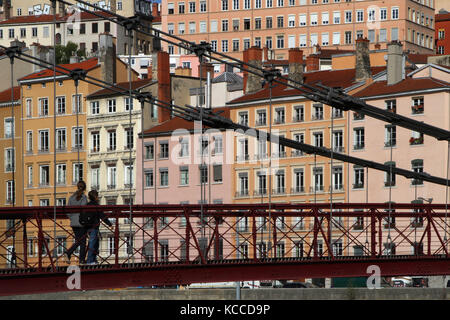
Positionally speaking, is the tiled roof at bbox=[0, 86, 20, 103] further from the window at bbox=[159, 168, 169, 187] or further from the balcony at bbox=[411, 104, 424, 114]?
the balcony at bbox=[411, 104, 424, 114]

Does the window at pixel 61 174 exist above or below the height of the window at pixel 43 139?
below

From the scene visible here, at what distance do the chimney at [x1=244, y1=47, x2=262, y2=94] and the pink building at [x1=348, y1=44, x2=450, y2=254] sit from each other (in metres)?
9.95

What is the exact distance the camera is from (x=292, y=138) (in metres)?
107

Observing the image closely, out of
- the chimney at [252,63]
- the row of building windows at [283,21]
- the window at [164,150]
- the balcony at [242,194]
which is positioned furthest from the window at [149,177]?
the row of building windows at [283,21]

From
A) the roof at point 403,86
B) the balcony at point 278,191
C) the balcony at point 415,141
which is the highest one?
the roof at point 403,86

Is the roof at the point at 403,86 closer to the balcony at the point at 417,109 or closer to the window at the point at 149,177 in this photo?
the balcony at the point at 417,109

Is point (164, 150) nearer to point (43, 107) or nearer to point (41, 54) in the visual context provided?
point (43, 107)

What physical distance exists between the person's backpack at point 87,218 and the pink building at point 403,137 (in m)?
52.1

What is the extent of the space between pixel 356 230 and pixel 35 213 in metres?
61.5

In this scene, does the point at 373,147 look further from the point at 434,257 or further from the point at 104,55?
the point at 434,257

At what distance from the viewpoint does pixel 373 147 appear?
101 metres

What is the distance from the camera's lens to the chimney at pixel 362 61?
346 ft
